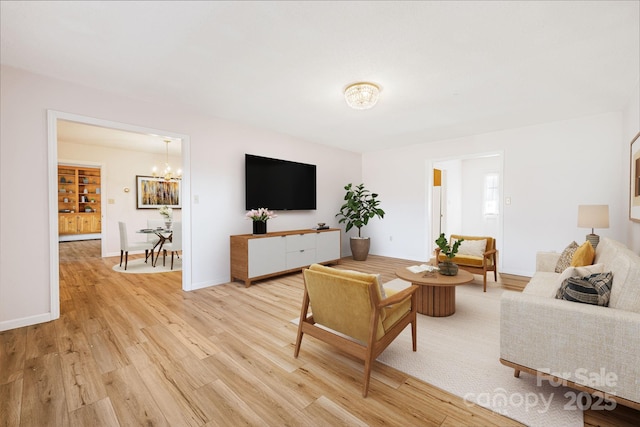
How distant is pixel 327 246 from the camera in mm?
5266

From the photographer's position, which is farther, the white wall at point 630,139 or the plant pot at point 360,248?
the plant pot at point 360,248

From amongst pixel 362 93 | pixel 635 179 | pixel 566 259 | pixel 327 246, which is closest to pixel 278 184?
pixel 327 246

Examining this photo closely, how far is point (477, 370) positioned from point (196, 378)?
1973 millimetres

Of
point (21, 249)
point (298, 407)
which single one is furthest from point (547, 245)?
point (21, 249)

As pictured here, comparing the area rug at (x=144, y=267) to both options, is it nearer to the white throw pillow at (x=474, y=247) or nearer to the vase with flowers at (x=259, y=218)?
the vase with flowers at (x=259, y=218)

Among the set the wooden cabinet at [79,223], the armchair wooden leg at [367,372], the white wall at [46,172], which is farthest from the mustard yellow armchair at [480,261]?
the wooden cabinet at [79,223]

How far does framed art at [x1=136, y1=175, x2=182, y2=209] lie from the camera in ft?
23.1

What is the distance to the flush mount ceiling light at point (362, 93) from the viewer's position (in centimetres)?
281

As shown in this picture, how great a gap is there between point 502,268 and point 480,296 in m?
1.70

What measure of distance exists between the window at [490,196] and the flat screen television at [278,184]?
191 inches

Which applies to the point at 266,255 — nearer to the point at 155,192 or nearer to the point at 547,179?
the point at 547,179

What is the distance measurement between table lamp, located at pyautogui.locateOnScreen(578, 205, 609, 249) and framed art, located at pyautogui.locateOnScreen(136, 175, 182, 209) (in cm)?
855

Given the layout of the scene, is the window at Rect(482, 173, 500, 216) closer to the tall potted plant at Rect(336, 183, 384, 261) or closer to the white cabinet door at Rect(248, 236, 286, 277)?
the tall potted plant at Rect(336, 183, 384, 261)

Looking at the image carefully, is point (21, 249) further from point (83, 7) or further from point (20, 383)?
point (83, 7)
